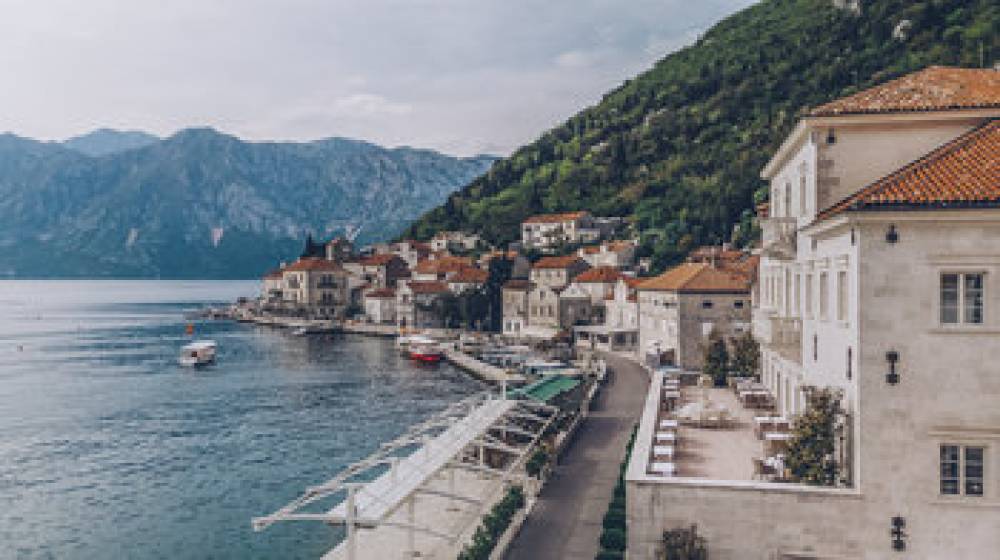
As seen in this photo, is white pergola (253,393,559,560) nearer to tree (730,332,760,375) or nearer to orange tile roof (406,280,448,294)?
tree (730,332,760,375)

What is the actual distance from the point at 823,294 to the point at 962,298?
4461mm

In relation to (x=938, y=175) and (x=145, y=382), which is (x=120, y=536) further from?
(x=145, y=382)

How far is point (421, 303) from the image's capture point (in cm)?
11131

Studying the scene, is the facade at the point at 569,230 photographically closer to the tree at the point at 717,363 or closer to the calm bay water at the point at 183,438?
the calm bay water at the point at 183,438

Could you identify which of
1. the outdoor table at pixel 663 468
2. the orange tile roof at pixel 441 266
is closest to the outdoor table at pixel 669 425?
the outdoor table at pixel 663 468

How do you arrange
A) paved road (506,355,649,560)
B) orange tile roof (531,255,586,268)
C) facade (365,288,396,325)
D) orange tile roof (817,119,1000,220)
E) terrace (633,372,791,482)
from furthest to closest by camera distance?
facade (365,288,396,325)
orange tile roof (531,255,586,268)
paved road (506,355,649,560)
terrace (633,372,791,482)
orange tile roof (817,119,1000,220)

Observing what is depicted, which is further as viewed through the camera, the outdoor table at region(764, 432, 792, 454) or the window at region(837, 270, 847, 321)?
the outdoor table at region(764, 432, 792, 454)

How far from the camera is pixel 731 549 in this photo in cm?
1623

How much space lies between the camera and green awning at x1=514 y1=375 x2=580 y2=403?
39.5 m

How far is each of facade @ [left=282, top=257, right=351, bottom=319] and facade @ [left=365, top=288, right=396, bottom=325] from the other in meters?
14.4

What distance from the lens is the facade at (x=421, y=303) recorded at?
364 feet

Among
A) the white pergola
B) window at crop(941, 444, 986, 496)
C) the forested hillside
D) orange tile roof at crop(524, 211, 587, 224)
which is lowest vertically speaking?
the white pergola

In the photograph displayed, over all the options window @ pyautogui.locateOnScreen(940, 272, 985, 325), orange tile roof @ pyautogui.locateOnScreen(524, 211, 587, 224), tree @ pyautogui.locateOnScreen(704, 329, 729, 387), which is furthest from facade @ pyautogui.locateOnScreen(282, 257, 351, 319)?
window @ pyautogui.locateOnScreen(940, 272, 985, 325)

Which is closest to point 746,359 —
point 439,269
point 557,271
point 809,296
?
point 809,296
